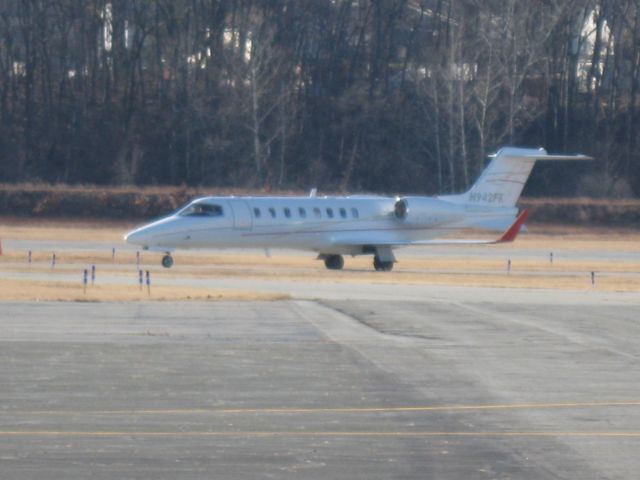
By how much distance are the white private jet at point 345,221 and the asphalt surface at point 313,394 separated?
42.5ft

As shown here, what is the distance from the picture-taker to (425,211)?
40312mm

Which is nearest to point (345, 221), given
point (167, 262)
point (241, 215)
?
point (241, 215)

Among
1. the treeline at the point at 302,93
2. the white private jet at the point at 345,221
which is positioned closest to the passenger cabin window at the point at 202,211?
the white private jet at the point at 345,221

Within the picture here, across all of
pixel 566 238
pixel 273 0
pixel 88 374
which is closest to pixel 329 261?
pixel 566 238

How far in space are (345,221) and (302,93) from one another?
117ft

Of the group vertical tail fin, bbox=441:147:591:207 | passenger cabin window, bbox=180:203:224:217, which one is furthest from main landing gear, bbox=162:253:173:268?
vertical tail fin, bbox=441:147:591:207

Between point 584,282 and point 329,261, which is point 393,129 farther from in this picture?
point 584,282

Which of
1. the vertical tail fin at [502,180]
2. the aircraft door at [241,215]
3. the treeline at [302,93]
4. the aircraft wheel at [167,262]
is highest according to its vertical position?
the treeline at [302,93]

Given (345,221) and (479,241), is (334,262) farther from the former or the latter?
(479,241)

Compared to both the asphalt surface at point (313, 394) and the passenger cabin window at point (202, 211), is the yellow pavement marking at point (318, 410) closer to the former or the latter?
the asphalt surface at point (313, 394)

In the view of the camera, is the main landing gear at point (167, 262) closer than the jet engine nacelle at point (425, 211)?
Yes

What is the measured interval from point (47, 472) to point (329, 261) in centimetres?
3100

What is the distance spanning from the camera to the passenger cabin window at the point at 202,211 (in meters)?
36.6

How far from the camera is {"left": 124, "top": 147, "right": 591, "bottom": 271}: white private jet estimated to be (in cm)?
3631
